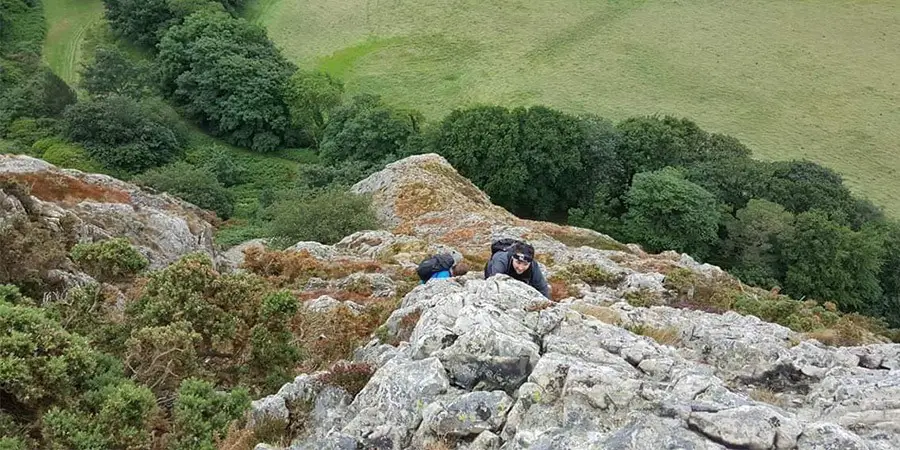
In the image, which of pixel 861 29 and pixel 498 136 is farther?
pixel 861 29

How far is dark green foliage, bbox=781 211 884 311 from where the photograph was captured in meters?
49.8

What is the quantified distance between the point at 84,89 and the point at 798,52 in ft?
264

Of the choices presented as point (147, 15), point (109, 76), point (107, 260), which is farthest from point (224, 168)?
point (107, 260)

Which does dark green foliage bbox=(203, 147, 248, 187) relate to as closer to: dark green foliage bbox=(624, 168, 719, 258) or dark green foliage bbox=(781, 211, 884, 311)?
dark green foliage bbox=(624, 168, 719, 258)

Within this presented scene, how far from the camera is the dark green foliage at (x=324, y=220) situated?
3728 centimetres

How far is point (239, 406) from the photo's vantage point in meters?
11.8

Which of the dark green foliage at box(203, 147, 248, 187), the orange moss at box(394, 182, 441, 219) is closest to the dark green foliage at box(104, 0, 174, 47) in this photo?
the dark green foliage at box(203, 147, 248, 187)

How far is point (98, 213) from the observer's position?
85.6 ft

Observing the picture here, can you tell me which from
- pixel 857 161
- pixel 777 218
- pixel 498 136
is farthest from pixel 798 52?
pixel 498 136

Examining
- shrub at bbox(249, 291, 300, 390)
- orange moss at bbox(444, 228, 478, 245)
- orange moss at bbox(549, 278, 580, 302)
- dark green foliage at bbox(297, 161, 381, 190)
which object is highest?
shrub at bbox(249, 291, 300, 390)

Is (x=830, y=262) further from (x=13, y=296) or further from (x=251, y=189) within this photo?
(x=13, y=296)

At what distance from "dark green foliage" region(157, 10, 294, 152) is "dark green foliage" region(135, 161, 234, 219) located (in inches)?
729

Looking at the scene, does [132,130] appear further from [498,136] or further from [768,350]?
[768,350]

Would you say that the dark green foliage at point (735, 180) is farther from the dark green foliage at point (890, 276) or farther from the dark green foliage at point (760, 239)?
the dark green foliage at point (890, 276)
